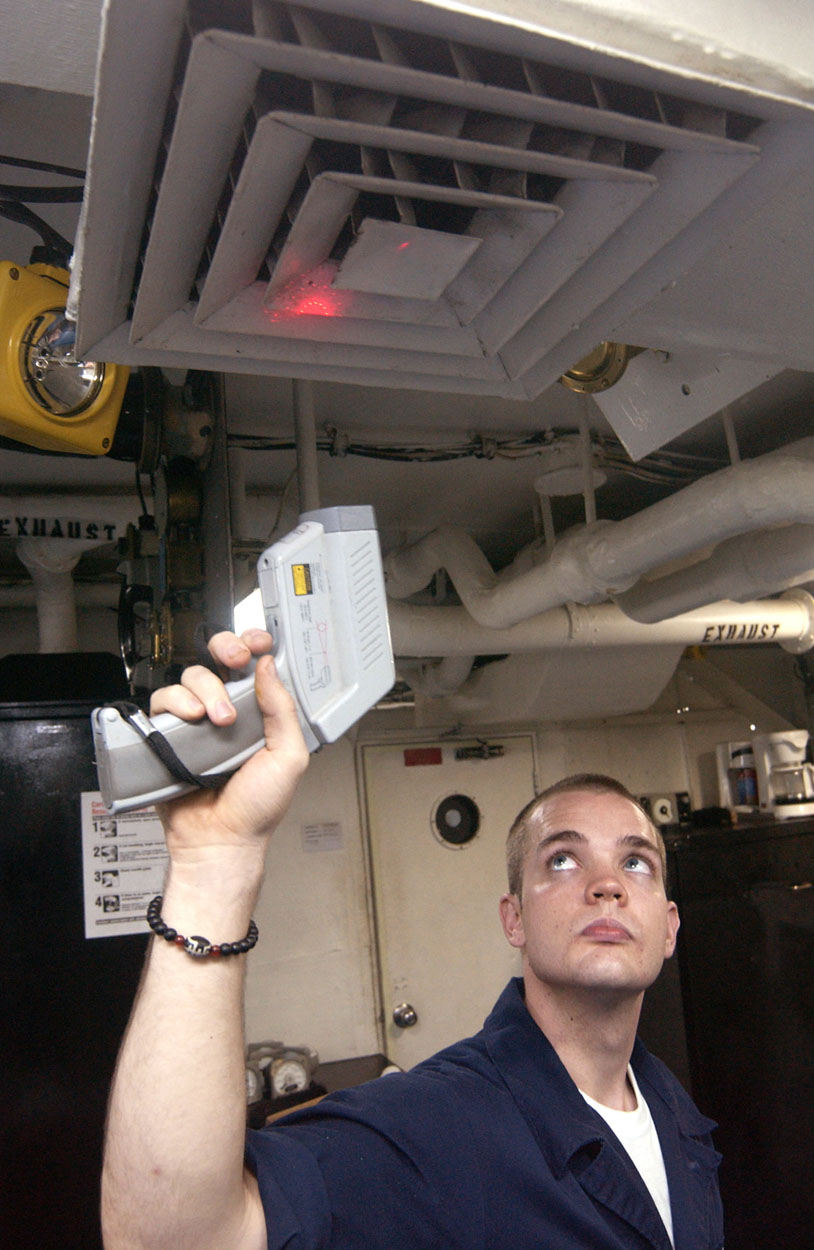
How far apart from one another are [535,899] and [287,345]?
95cm

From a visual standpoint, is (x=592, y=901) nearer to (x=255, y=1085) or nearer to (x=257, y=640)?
(x=257, y=640)

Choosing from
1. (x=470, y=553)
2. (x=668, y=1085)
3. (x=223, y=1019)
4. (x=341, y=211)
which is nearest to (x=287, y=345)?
(x=341, y=211)

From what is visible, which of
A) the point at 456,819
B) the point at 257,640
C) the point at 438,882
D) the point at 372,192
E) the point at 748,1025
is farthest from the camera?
the point at 456,819

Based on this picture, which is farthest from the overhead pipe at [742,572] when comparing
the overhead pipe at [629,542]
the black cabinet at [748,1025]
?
the black cabinet at [748,1025]

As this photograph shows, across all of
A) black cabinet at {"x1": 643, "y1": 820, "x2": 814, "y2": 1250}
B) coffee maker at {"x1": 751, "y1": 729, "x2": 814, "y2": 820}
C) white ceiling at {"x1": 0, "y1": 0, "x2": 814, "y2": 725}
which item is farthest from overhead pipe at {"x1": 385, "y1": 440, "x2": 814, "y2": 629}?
coffee maker at {"x1": 751, "y1": 729, "x2": 814, "y2": 820}

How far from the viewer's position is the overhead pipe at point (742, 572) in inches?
92.1

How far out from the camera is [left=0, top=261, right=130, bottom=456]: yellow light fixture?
50.0 inches

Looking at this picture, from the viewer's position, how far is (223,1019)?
0.77 m

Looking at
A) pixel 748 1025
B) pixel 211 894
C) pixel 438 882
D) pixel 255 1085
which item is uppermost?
pixel 211 894

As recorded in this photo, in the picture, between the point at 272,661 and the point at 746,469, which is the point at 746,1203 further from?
the point at 272,661

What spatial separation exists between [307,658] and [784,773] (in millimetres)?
3535

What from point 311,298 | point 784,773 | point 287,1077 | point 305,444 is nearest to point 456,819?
point 287,1077

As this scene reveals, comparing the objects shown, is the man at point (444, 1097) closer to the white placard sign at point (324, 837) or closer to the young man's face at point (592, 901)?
the young man's face at point (592, 901)

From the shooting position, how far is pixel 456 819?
428cm
